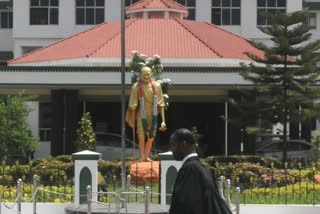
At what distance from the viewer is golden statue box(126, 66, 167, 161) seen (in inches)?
863

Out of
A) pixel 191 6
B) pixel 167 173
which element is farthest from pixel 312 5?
pixel 167 173

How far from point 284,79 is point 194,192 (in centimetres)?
1891

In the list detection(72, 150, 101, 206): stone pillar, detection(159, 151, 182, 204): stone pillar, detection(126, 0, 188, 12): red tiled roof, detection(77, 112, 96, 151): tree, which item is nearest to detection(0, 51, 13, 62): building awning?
detection(126, 0, 188, 12): red tiled roof

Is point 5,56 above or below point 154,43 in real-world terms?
above

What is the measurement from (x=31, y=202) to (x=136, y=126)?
233 inches

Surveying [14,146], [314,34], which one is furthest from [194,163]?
[314,34]

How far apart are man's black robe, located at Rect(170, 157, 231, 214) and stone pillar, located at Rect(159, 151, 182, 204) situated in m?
8.70

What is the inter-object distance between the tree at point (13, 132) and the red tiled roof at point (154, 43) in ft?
13.4

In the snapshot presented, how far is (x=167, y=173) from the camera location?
674 inches

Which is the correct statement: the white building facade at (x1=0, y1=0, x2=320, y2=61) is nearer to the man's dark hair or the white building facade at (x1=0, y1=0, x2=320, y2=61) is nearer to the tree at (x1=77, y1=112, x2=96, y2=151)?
the tree at (x1=77, y1=112, x2=96, y2=151)

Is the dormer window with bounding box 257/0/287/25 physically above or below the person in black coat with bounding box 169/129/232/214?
above

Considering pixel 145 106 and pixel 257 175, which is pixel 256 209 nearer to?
pixel 257 175

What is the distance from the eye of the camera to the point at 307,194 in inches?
732

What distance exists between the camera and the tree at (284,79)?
2697 centimetres
